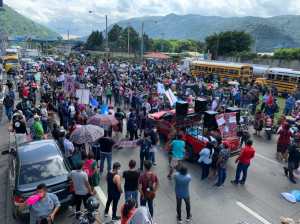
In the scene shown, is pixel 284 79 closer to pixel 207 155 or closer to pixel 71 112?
pixel 71 112

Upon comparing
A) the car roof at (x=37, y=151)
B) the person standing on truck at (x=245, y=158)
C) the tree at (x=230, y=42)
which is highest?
the tree at (x=230, y=42)

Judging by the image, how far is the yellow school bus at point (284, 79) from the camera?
90.5 feet

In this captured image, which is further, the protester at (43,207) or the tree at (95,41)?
the tree at (95,41)

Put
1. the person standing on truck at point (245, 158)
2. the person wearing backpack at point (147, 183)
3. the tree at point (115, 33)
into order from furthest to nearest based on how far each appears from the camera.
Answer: the tree at point (115, 33) → the person standing on truck at point (245, 158) → the person wearing backpack at point (147, 183)

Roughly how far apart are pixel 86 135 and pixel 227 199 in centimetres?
466

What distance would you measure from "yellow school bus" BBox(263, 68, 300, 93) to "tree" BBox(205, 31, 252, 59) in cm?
3410

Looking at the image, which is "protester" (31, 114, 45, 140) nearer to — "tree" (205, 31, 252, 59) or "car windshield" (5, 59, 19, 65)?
"car windshield" (5, 59, 19, 65)

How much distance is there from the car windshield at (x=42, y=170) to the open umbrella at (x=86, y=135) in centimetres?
138

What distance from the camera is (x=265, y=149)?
1286cm

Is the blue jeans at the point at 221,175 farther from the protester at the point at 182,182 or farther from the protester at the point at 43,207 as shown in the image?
the protester at the point at 43,207

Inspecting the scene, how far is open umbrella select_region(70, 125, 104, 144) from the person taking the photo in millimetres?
8977

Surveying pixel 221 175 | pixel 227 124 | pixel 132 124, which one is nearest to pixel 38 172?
pixel 221 175

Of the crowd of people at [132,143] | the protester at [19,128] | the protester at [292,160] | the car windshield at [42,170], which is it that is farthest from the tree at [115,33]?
the car windshield at [42,170]

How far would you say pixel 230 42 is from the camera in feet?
208
